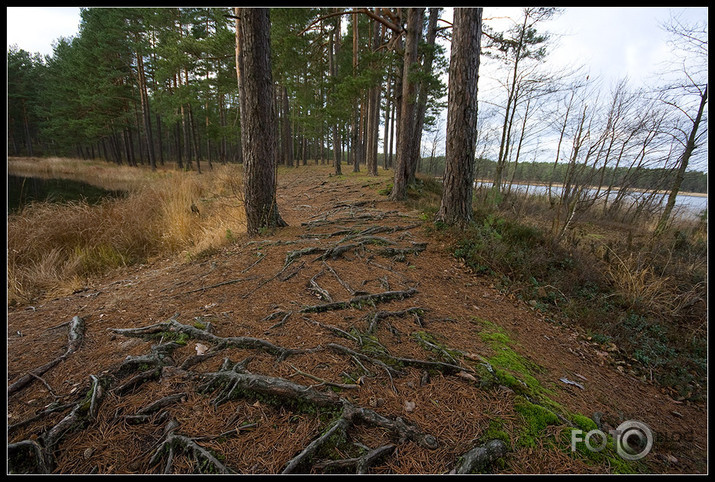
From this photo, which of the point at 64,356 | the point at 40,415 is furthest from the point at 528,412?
the point at 64,356

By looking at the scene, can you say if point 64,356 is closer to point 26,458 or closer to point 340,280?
point 26,458

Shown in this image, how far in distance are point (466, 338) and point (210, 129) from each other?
2528 centimetres

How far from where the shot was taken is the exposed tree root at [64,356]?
173 cm

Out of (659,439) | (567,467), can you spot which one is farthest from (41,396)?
(659,439)

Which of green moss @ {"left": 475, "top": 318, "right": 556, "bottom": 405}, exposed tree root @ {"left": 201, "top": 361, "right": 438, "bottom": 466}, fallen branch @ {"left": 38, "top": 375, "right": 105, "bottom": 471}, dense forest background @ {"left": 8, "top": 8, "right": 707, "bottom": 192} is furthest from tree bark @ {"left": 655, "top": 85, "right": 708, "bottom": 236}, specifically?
fallen branch @ {"left": 38, "top": 375, "right": 105, "bottom": 471}

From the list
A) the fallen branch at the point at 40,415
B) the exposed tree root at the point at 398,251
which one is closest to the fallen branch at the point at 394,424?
the fallen branch at the point at 40,415

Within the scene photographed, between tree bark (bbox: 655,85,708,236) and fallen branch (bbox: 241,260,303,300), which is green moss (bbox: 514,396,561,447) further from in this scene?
tree bark (bbox: 655,85,708,236)

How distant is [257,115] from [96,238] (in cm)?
473

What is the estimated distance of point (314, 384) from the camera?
1754 mm

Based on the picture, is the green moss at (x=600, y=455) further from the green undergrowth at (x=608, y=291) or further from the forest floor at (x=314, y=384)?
the green undergrowth at (x=608, y=291)

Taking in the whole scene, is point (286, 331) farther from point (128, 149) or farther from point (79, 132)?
point (79, 132)

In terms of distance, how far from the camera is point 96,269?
5051 millimetres

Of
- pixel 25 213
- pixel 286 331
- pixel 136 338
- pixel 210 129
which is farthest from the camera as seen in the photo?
pixel 210 129

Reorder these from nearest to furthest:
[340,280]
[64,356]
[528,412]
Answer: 1. [528,412]
2. [64,356]
3. [340,280]
